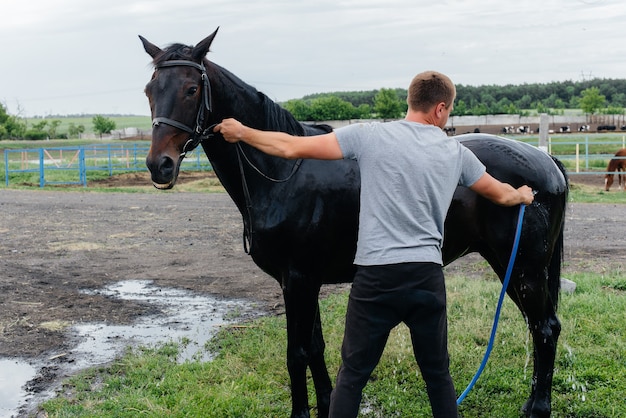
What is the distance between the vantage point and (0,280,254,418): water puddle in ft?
15.9

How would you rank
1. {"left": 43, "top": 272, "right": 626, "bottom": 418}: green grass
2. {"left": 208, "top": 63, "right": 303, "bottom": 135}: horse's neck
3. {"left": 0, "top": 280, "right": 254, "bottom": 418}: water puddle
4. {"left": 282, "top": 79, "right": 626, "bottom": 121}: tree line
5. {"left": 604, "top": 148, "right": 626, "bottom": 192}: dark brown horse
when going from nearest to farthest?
1. {"left": 208, "top": 63, "right": 303, "bottom": 135}: horse's neck
2. {"left": 43, "top": 272, "right": 626, "bottom": 418}: green grass
3. {"left": 0, "top": 280, "right": 254, "bottom": 418}: water puddle
4. {"left": 604, "top": 148, "right": 626, "bottom": 192}: dark brown horse
5. {"left": 282, "top": 79, "right": 626, "bottom": 121}: tree line

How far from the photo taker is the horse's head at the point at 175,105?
3312 millimetres

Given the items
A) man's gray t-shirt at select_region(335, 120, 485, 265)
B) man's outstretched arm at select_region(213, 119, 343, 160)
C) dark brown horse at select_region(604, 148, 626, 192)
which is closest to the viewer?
man's gray t-shirt at select_region(335, 120, 485, 265)

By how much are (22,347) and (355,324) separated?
412 cm

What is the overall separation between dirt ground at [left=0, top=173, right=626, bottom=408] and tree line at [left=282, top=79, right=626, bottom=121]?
2288 inches

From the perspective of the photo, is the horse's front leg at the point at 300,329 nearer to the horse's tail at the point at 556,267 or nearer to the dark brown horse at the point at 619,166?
the horse's tail at the point at 556,267

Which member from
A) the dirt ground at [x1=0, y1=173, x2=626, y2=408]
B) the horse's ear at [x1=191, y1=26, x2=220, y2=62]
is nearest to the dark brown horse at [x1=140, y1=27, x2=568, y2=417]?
the horse's ear at [x1=191, y1=26, x2=220, y2=62]

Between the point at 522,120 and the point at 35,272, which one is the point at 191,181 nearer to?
the point at 35,272

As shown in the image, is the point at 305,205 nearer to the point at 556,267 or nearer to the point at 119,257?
the point at 556,267

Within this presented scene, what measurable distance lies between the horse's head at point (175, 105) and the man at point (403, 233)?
816 millimetres

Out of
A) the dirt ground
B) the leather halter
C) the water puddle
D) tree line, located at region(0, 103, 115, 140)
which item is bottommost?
the water puddle

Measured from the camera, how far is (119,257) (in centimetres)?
980

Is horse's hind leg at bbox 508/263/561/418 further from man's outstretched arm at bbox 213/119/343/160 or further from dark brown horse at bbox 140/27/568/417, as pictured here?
man's outstretched arm at bbox 213/119/343/160

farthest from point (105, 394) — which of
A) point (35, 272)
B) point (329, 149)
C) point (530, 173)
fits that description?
point (35, 272)
